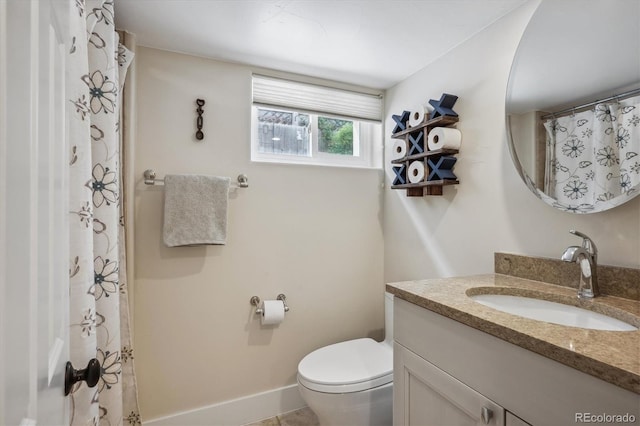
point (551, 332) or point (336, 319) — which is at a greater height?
point (551, 332)

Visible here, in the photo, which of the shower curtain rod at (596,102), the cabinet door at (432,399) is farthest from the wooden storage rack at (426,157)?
the cabinet door at (432,399)

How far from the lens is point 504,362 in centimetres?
77

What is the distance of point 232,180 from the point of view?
6.05 feet

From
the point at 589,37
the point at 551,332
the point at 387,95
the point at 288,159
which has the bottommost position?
the point at 551,332

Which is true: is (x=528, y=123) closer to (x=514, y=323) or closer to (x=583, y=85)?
(x=583, y=85)

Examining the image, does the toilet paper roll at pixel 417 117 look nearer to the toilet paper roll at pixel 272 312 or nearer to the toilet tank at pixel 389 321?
the toilet tank at pixel 389 321

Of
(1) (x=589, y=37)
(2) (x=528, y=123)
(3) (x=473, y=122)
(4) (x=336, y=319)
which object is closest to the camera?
(1) (x=589, y=37)

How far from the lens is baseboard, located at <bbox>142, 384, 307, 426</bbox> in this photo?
1.73 metres

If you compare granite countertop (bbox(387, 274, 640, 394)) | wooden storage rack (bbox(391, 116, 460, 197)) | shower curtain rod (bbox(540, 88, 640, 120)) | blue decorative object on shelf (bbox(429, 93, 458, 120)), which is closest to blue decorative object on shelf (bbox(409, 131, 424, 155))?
wooden storage rack (bbox(391, 116, 460, 197))

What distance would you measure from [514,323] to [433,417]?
0.44m

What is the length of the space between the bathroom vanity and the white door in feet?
2.94

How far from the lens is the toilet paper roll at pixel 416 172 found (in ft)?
5.69

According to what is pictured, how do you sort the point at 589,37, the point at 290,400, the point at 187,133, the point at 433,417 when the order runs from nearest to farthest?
the point at 433,417 < the point at 589,37 < the point at 187,133 < the point at 290,400

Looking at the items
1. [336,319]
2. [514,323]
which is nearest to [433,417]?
[514,323]
